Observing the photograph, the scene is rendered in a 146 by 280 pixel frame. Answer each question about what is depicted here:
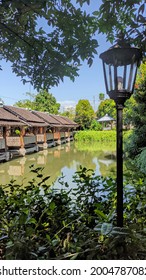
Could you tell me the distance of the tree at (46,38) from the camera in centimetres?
152

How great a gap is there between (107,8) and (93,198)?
118cm

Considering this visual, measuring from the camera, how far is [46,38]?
165 cm

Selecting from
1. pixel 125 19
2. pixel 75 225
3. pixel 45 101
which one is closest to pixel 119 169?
pixel 75 225

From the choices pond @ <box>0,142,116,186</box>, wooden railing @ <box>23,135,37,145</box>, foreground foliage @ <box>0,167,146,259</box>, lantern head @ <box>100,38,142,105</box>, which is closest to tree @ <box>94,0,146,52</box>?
lantern head @ <box>100,38,142,105</box>

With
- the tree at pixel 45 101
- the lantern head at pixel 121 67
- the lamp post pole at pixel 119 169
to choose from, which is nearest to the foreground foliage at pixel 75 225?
the lamp post pole at pixel 119 169

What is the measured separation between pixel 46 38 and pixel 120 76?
0.78 meters

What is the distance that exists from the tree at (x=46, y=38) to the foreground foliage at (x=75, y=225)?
818mm

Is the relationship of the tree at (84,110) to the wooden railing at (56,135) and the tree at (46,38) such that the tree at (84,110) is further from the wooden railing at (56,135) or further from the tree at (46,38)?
the wooden railing at (56,135)

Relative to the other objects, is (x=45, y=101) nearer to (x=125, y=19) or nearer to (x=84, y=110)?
(x=84, y=110)

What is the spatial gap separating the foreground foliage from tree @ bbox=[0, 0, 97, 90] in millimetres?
818

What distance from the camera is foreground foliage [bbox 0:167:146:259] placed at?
0.99 meters
